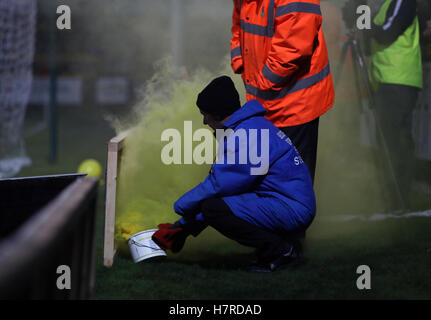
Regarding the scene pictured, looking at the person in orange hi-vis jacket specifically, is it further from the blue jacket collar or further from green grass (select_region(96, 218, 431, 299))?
green grass (select_region(96, 218, 431, 299))

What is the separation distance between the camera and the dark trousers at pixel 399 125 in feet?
12.8

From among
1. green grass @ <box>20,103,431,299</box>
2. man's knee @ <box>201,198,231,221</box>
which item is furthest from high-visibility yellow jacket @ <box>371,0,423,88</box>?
man's knee @ <box>201,198,231,221</box>

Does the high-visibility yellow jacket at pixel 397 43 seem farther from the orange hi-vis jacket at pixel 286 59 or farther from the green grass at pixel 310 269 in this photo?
the orange hi-vis jacket at pixel 286 59

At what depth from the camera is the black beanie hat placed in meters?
2.62

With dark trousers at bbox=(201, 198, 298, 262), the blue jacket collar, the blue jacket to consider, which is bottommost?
dark trousers at bbox=(201, 198, 298, 262)

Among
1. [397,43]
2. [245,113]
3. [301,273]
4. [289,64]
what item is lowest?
[301,273]

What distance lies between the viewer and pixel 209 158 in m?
3.46

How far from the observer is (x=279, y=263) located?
2.74 metres

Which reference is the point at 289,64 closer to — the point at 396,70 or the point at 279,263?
the point at 279,263

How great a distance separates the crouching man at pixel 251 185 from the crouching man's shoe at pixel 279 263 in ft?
0.15

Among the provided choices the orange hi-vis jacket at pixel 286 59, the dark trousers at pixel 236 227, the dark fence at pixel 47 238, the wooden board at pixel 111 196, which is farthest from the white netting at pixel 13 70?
the dark fence at pixel 47 238

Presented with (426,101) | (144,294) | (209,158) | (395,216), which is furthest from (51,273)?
(426,101)

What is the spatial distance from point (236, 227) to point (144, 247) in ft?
1.59

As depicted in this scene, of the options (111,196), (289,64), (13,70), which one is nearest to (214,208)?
(111,196)
